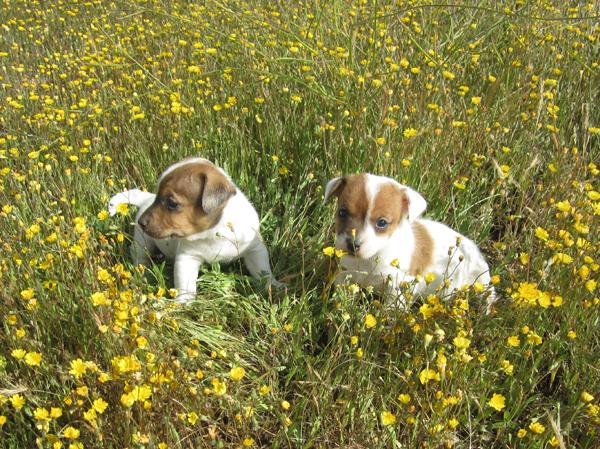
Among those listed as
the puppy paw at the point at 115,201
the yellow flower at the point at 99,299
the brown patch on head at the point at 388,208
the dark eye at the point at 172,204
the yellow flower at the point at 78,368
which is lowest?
the yellow flower at the point at 78,368

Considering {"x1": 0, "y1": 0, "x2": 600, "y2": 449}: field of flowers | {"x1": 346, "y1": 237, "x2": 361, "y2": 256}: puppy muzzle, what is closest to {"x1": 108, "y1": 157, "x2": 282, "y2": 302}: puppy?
{"x1": 0, "y1": 0, "x2": 600, "y2": 449}: field of flowers

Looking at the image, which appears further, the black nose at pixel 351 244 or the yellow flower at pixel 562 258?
the black nose at pixel 351 244

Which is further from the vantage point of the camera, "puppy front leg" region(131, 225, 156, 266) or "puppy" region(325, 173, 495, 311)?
"puppy front leg" region(131, 225, 156, 266)

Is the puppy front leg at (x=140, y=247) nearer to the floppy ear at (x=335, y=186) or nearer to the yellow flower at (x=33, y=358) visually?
the floppy ear at (x=335, y=186)

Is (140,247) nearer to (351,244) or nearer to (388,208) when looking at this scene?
(351,244)

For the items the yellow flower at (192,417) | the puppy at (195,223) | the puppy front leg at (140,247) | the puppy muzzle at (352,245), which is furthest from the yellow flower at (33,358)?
the puppy muzzle at (352,245)

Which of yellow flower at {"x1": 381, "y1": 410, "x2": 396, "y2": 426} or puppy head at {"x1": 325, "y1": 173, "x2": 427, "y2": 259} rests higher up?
puppy head at {"x1": 325, "y1": 173, "x2": 427, "y2": 259}

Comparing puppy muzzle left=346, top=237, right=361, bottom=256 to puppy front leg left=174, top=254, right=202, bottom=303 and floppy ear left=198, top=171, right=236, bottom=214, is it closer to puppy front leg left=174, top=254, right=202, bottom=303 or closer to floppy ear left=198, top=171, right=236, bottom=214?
floppy ear left=198, top=171, right=236, bottom=214
